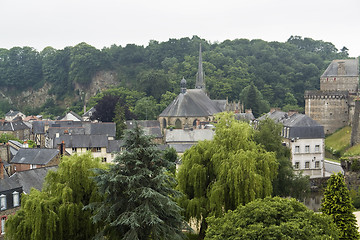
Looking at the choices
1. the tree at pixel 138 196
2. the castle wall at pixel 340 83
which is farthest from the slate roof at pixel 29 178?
the castle wall at pixel 340 83

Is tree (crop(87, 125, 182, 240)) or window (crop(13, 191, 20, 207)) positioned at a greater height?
tree (crop(87, 125, 182, 240))

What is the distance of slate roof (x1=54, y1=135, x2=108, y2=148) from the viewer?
37844 millimetres

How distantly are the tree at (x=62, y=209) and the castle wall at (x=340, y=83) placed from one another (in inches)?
1554

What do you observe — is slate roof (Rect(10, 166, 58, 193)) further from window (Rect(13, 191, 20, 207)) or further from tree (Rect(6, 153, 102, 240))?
tree (Rect(6, 153, 102, 240))

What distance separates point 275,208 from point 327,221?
1.70 m

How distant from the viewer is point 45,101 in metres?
94.9

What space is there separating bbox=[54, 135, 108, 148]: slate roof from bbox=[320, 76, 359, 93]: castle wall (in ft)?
89.2

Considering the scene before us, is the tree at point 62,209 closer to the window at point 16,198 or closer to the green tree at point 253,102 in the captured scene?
the window at point 16,198

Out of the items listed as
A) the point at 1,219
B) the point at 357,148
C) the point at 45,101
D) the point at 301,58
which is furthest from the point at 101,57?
the point at 1,219

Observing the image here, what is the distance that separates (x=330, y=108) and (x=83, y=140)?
87.7ft

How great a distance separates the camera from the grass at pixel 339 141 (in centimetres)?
4191

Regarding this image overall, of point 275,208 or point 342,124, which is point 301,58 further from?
point 275,208

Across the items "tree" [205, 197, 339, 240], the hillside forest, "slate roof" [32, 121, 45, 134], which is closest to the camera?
"tree" [205, 197, 339, 240]

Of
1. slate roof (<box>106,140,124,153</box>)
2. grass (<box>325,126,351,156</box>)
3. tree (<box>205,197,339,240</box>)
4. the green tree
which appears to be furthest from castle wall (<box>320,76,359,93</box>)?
tree (<box>205,197,339,240</box>)
